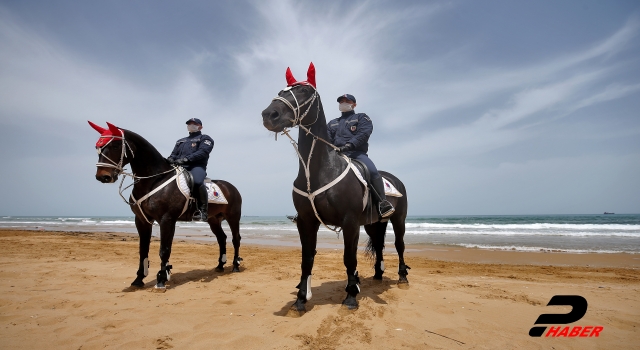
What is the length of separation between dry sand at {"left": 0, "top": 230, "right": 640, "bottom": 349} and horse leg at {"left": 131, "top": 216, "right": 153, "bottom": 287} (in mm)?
215

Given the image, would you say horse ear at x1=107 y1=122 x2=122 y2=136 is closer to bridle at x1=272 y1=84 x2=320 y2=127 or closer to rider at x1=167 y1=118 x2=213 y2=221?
rider at x1=167 y1=118 x2=213 y2=221

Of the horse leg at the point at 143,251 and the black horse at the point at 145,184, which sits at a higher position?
the black horse at the point at 145,184

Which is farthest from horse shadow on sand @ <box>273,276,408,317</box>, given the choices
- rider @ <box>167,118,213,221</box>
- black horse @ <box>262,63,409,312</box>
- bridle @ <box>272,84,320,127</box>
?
rider @ <box>167,118,213,221</box>

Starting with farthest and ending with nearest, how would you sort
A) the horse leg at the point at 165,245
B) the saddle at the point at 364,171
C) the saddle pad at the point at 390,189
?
1. the horse leg at the point at 165,245
2. the saddle pad at the point at 390,189
3. the saddle at the point at 364,171

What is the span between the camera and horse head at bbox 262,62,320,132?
306 centimetres

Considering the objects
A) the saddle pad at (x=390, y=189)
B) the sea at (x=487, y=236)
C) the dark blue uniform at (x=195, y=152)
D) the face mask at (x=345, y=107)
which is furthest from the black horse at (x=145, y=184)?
the saddle pad at (x=390, y=189)

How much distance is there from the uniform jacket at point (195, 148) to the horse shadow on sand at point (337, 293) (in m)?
3.31

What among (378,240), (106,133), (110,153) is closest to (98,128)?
(106,133)

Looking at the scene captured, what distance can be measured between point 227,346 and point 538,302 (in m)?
3.92

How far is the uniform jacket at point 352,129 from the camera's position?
410cm

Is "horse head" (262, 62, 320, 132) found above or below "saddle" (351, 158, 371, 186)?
above

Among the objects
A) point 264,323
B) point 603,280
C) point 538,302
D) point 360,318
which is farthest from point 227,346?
point 603,280

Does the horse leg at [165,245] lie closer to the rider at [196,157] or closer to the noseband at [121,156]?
the rider at [196,157]

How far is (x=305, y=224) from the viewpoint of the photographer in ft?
11.9
